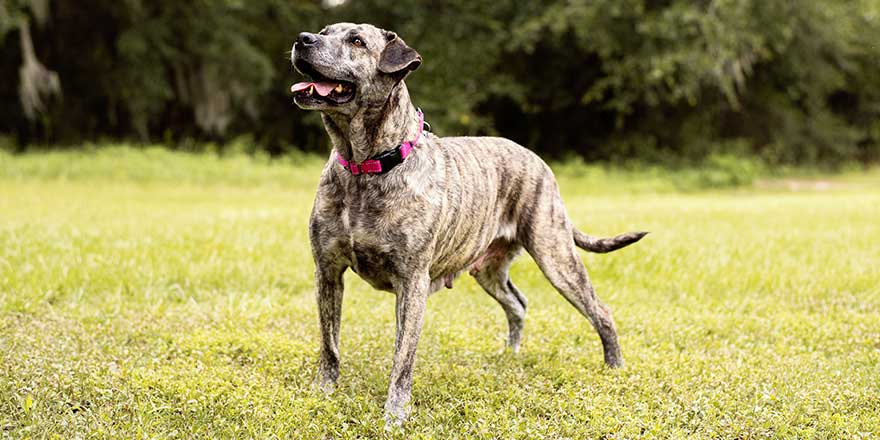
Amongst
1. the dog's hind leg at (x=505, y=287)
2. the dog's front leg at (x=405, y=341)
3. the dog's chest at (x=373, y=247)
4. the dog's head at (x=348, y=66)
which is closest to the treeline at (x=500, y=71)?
the dog's hind leg at (x=505, y=287)

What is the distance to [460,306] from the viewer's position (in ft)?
23.4

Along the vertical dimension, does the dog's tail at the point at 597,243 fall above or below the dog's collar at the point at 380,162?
below

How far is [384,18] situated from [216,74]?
5.01 metres

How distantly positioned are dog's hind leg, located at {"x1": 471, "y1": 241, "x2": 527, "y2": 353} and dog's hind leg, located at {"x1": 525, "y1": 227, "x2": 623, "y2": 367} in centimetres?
26

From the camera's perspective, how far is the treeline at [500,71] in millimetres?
20078

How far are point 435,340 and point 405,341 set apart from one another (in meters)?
1.58

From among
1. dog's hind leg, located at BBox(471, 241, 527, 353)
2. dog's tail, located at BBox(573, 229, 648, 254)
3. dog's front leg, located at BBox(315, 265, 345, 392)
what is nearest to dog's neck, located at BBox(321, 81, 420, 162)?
dog's front leg, located at BBox(315, 265, 345, 392)

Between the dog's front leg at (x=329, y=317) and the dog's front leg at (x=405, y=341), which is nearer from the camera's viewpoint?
the dog's front leg at (x=405, y=341)

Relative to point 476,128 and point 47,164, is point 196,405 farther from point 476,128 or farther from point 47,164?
point 476,128

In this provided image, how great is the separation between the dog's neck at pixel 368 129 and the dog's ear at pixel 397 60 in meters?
0.16

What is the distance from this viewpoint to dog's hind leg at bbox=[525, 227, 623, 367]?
17.2ft

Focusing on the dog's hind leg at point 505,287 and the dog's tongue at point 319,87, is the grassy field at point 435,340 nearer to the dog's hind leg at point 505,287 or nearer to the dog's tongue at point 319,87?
the dog's hind leg at point 505,287

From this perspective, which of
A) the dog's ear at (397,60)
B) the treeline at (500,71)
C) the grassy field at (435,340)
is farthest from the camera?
the treeline at (500,71)

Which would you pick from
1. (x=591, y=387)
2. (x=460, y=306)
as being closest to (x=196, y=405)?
(x=591, y=387)
